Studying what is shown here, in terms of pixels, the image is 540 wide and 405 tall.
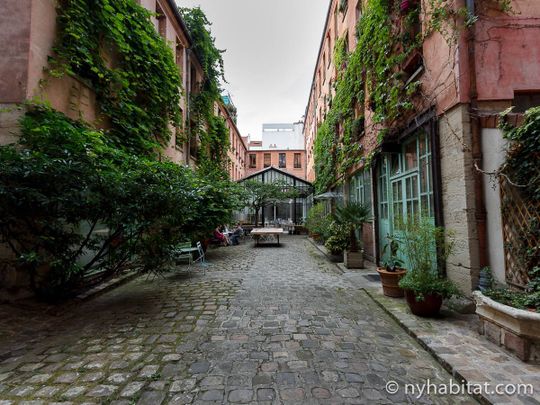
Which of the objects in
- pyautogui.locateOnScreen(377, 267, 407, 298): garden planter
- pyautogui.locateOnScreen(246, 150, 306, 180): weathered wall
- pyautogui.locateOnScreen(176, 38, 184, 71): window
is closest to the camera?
pyautogui.locateOnScreen(377, 267, 407, 298): garden planter

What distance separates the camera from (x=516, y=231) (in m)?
3.46

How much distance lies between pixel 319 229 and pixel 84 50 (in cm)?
1019

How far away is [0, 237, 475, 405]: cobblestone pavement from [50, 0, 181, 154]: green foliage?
4.72 metres

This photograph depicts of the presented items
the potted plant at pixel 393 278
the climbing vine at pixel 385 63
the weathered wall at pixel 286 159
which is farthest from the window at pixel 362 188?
the weathered wall at pixel 286 159

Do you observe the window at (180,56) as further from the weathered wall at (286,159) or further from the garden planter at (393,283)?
the weathered wall at (286,159)

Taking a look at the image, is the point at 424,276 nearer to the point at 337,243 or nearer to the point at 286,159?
the point at 337,243

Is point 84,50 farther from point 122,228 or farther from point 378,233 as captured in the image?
point 378,233

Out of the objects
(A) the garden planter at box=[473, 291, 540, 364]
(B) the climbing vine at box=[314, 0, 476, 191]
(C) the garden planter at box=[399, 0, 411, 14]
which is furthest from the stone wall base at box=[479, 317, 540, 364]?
(C) the garden planter at box=[399, 0, 411, 14]

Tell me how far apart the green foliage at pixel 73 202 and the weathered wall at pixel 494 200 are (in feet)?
16.4

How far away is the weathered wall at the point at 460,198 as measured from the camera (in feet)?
13.0

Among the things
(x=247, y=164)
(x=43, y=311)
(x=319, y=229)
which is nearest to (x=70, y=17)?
(x=43, y=311)

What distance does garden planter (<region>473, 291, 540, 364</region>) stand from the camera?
2463mm

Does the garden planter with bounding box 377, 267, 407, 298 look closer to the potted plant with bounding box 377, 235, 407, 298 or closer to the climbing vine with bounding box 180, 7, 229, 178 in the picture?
the potted plant with bounding box 377, 235, 407, 298

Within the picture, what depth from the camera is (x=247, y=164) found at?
3497 cm
